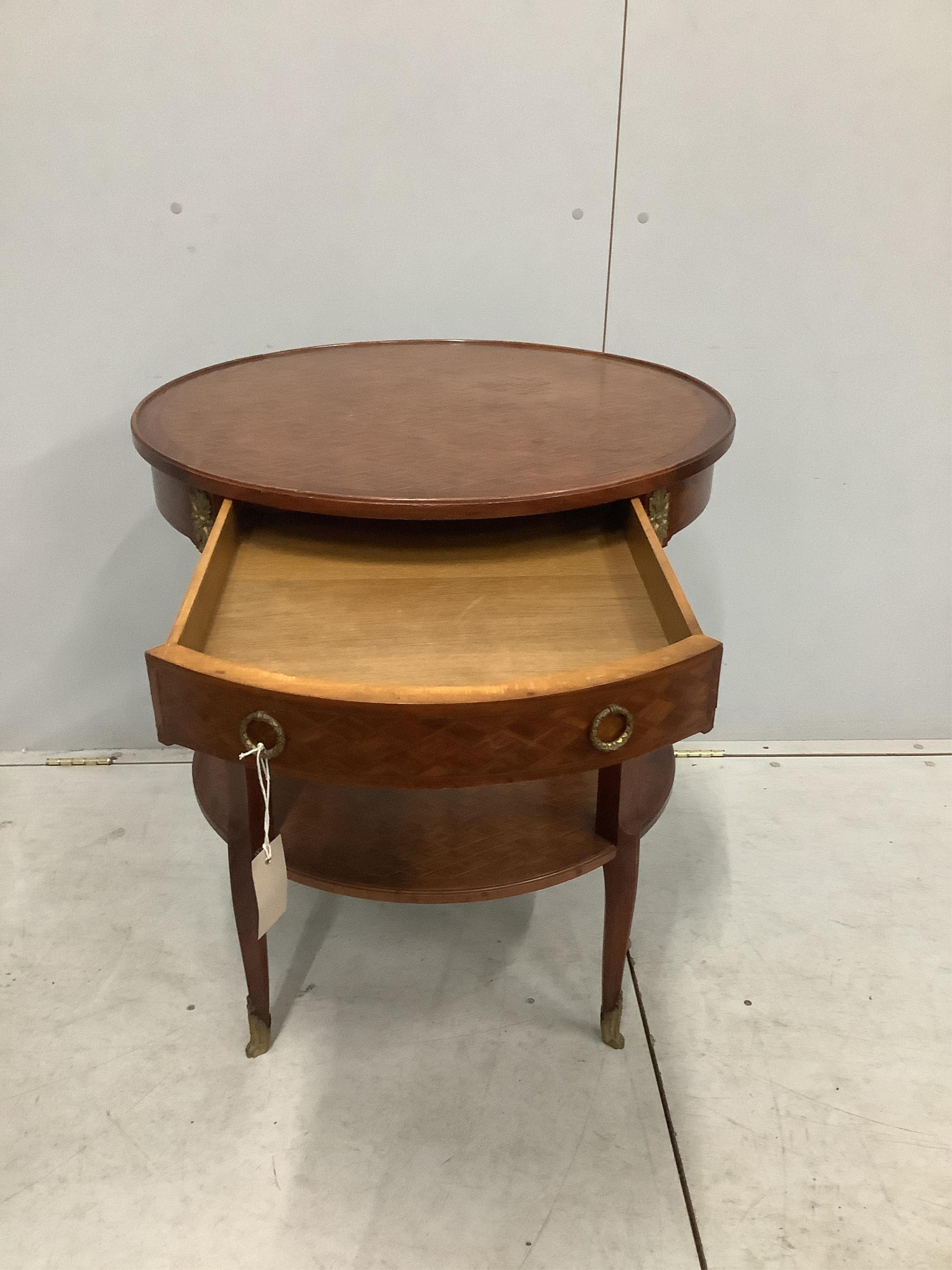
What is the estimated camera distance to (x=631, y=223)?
1.77m

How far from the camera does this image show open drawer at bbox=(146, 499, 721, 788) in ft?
2.93

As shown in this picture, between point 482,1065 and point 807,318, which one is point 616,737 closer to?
point 482,1065

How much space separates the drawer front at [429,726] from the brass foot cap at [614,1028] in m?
0.59

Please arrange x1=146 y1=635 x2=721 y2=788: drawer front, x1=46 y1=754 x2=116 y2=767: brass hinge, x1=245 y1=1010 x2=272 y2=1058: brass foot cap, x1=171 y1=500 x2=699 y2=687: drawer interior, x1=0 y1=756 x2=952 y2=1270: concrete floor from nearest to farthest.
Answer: x1=146 y1=635 x2=721 y2=788: drawer front
x1=171 y1=500 x2=699 y2=687: drawer interior
x1=0 y1=756 x2=952 y2=1270: concrete floor
x1=245 y1=1010 x2=272 y2=1058: brass foot cap
x1=46 y1=754 x2=116 y2=767: brass hinge

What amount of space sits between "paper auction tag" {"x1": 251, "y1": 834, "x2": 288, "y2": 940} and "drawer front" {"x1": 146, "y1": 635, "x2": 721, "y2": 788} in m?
0.14

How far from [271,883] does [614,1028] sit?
60 centimetres

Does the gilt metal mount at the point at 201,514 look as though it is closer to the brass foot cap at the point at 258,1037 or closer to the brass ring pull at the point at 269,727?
the brass ring pull at the point at 269,727

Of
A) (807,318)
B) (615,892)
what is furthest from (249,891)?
(807,318)

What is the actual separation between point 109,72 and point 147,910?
4.45 ft

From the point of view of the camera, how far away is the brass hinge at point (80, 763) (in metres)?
2.06

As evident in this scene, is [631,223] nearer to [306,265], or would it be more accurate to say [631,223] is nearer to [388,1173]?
[306,265]

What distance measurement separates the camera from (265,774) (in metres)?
0.98

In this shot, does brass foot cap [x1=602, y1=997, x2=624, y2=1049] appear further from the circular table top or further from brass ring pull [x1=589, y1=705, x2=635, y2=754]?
the circular table top

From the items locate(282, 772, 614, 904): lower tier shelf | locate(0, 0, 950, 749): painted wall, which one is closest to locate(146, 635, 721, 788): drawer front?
locate(282, 772, 614, 904): lower tier shelf
